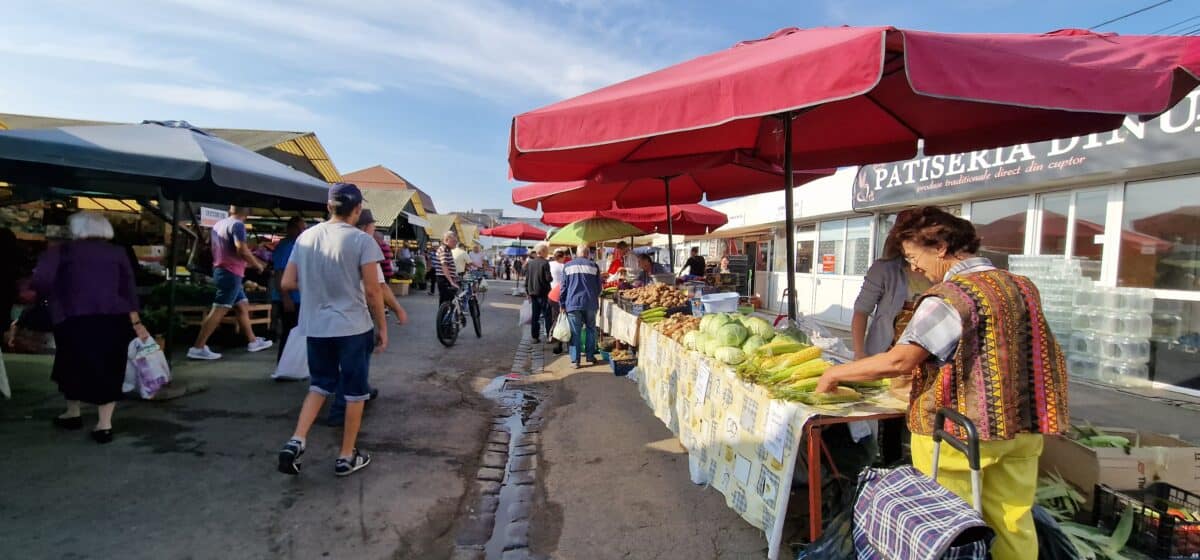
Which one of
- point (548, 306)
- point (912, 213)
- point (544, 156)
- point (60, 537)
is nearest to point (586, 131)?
point (544, 156)

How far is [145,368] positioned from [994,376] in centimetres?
597

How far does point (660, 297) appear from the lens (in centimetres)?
615

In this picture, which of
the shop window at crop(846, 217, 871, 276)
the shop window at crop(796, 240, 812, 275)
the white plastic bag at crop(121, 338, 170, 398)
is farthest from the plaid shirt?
the shop window at crop(796, 240, 812, 275)

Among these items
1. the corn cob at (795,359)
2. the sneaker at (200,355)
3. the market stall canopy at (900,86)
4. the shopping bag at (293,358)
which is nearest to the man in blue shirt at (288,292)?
the shopping bag at (293,358)

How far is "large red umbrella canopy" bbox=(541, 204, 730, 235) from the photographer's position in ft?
31.2

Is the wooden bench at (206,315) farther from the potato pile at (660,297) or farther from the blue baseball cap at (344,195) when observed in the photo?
the potato pile at (660,297)

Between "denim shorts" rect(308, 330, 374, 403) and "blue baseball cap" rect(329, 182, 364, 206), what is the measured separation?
900mm

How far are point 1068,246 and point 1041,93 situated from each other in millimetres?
7260

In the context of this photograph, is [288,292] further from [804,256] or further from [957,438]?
[804,256]

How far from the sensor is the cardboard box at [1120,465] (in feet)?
8.90

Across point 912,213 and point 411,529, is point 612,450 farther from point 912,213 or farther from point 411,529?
point 912,213

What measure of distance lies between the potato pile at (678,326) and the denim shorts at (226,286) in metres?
5.14

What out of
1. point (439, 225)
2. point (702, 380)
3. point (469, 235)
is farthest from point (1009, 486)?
point (469, 235)

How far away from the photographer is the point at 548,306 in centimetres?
945
